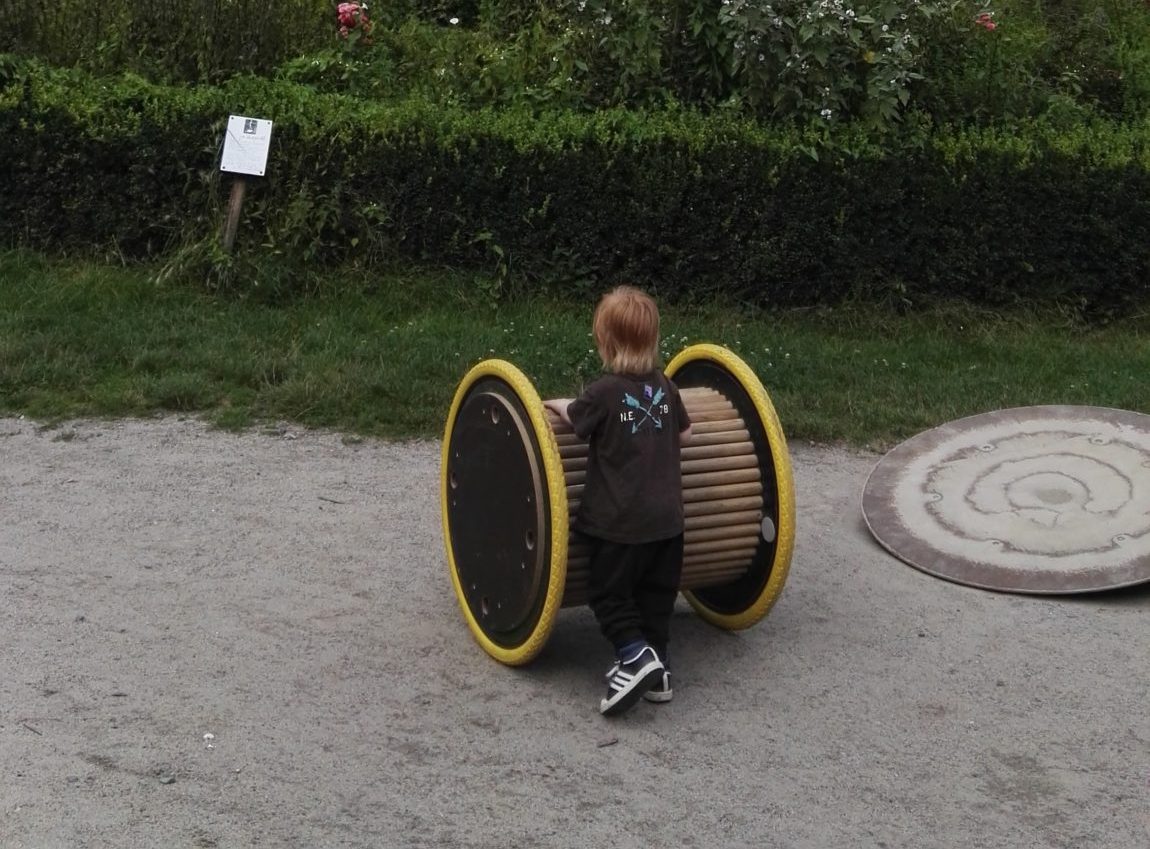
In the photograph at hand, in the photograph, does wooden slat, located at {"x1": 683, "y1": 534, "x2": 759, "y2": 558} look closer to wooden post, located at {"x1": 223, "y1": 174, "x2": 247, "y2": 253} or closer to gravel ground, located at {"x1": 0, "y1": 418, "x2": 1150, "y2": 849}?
gravel ground, located at {"x1": 0, "y1": 418, "x2": 1150, "y2": 849}

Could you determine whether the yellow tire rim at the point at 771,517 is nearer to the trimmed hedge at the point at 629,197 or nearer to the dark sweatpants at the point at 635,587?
the dark sweatpants at the point at 635,587

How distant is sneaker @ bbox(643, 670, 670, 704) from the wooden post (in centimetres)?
498

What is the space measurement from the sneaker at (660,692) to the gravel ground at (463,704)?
0.23 feet

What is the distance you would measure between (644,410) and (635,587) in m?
0.60

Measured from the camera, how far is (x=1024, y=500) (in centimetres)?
628

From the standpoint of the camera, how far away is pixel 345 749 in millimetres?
4512

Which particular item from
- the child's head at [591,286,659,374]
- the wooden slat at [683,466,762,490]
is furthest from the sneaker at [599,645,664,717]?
the child's head at [591,286,659,374]

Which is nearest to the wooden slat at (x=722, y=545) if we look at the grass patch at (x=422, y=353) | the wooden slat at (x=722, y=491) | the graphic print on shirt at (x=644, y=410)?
the wooden slat at (x=722, y=491)

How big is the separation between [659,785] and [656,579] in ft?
2.44

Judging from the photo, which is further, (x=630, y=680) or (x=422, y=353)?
(x=422, y=353)

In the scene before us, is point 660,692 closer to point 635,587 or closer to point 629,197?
point 635,587

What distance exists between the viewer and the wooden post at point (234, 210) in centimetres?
888

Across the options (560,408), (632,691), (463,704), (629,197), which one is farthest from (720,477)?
(629,197)

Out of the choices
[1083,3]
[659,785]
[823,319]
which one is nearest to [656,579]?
[659,785]
